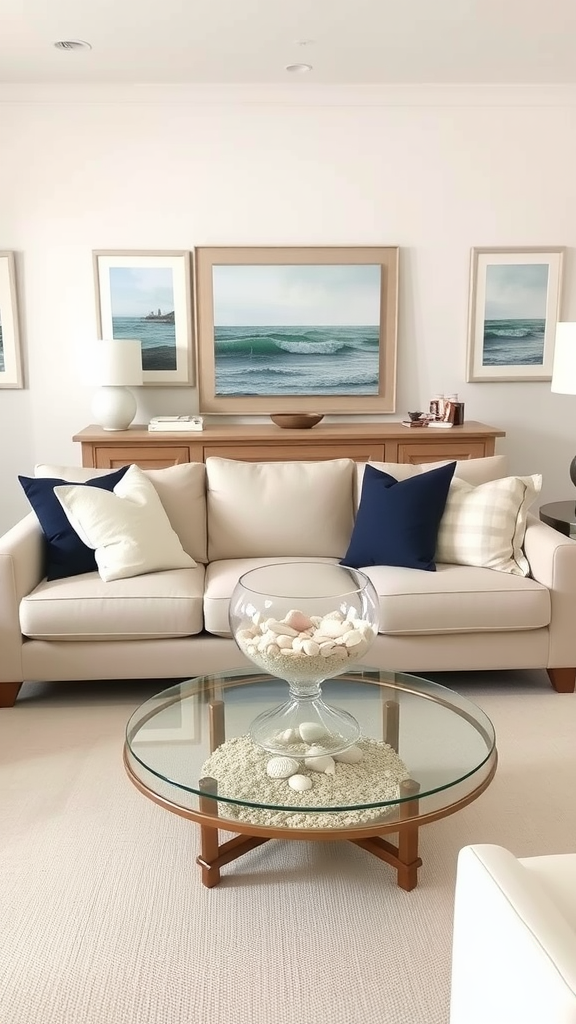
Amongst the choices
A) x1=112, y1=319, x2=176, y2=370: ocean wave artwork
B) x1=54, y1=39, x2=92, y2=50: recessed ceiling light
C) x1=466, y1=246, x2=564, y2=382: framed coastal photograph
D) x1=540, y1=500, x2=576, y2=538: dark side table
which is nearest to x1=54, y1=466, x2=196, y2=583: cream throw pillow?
x1=540, y1=500, x2=576, y2=538: dark side table

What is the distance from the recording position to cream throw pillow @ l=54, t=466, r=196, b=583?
3322mm

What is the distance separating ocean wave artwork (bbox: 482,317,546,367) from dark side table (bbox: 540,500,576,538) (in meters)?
1.31

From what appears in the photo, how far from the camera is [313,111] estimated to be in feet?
16.0

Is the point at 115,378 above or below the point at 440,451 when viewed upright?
above

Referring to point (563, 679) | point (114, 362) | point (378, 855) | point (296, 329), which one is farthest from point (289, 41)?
point (378, 855)

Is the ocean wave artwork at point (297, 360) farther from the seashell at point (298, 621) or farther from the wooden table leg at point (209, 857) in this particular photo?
the wooden table leg at point (209, 857)

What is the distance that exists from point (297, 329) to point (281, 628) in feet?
10.7

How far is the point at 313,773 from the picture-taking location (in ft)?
6.88

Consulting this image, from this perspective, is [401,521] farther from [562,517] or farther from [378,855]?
[378,855]

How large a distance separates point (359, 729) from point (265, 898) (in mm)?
485

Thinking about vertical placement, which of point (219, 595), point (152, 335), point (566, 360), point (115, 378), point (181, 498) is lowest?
point (219, 595)

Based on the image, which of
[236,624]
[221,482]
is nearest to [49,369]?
[221,482]

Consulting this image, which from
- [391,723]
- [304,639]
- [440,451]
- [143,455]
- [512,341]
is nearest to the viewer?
[304,639]

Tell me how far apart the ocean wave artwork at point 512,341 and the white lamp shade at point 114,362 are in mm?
2106
